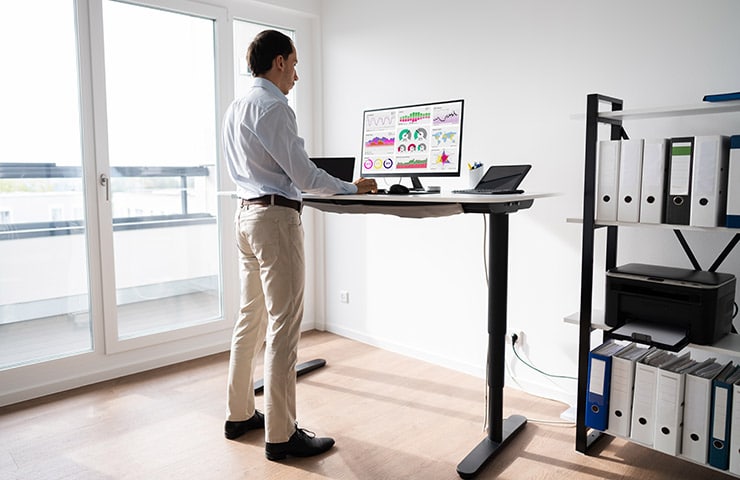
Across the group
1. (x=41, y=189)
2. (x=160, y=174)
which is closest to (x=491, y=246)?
(x=160, y=174)

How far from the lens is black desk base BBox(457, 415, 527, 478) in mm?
2158

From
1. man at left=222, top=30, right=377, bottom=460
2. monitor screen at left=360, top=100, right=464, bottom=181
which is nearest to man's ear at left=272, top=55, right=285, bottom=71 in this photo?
man at left=222, top=30, right=377, bottom=460

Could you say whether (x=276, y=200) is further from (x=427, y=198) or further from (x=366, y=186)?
(x=427, y=198)

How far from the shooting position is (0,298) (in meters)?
2.84

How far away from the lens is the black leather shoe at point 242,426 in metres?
2.46

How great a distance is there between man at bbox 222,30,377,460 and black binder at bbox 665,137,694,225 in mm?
1203

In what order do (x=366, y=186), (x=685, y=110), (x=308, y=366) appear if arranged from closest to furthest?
1. (x=685, y=110)
2. (x=366, y=186)
3. (x=308, y=366)

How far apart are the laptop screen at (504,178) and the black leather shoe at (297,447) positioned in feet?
4.23

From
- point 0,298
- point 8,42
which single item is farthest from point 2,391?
point 8,42

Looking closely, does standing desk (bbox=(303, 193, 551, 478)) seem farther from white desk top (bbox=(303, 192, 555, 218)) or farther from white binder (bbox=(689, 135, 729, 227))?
white binder (bbox=(689, 135, 729, 227))

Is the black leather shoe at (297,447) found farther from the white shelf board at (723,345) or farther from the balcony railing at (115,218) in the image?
the balcony railing at (115,218)

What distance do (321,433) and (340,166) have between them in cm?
129

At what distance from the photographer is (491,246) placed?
7.52 ft

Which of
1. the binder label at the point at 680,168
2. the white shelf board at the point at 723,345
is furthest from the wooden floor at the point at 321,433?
the binder label at the point at 680,168
